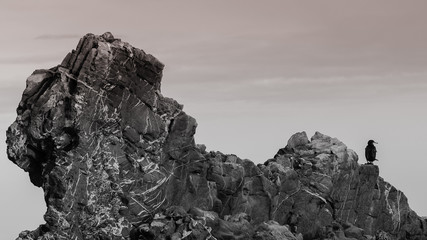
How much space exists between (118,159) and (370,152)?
116ft

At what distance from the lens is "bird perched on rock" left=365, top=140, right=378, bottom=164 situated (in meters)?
139

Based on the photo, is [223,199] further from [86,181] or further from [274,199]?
[86,181]

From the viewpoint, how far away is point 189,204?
117312 millimetres

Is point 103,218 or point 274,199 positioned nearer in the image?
point 103,218

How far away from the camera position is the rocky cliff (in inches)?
4441

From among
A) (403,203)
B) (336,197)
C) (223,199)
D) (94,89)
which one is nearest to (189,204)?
(223,199)

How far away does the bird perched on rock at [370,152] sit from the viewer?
139 m

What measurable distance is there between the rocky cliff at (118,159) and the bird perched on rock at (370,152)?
21137 millimetres

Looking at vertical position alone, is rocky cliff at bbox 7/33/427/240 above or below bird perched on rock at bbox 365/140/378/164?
below

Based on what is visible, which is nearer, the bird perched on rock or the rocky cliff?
the rocky cliff

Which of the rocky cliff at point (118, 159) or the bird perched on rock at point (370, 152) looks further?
the bird perched on rock at point (370, 152)

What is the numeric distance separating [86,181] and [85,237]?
16.3 feet

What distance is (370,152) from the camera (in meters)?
139

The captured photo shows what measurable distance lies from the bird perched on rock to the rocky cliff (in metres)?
21.1
